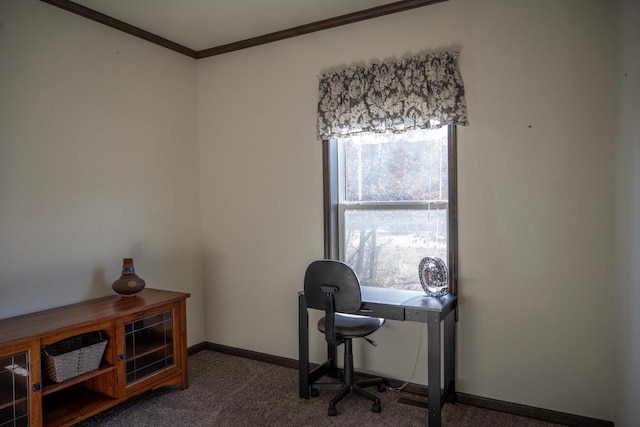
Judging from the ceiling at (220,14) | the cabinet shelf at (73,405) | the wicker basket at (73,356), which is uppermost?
the ceiling at (220,14)

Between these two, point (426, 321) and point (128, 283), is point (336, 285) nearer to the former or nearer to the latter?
point (426, 321)

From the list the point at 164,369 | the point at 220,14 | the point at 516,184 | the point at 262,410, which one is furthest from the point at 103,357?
the point at 516,184

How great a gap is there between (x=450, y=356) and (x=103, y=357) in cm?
211

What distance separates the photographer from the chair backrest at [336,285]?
2.63 meters

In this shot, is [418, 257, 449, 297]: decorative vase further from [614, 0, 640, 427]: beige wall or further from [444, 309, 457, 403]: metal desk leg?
[614, 0, 640, 427]: beige wall

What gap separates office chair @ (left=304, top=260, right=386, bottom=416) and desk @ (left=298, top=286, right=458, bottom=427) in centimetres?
13

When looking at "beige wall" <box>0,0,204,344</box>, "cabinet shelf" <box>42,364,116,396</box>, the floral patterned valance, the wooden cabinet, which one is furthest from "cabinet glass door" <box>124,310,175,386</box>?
the floral patterned valance

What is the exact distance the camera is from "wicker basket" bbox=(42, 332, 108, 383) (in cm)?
236

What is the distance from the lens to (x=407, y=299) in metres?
2.72

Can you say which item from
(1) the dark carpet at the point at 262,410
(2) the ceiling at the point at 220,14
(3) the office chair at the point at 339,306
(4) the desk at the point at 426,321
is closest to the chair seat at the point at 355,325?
(3) the office chair at the point at 339,306

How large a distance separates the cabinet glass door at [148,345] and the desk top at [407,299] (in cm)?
134

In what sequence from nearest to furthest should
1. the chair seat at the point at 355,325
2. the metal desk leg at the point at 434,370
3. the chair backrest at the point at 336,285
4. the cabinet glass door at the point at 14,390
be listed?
the cabinet glass door at the point at 14,390
the metal desk leg at the point at 434,370
the chair backrest at the point at 336,285
the chair seat at the point at 355,325

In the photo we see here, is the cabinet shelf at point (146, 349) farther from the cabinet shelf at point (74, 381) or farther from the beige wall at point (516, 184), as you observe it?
the beige wall at point (516, 184)

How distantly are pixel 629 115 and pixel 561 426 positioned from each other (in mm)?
1748
